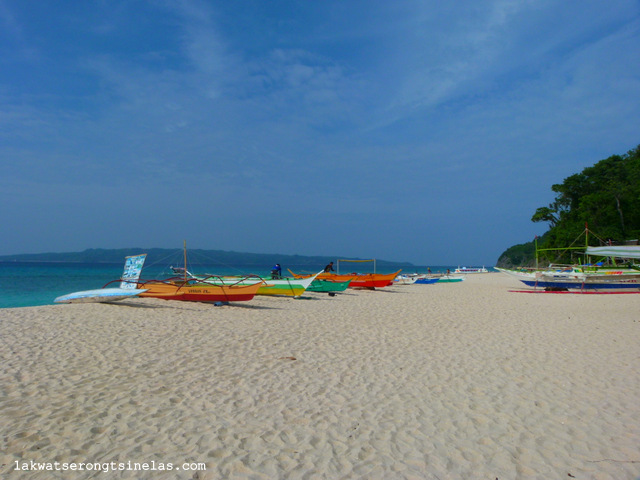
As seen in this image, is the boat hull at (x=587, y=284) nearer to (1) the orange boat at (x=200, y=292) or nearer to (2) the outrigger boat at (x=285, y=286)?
(2) the outrigger boat at (x=285, y=286)

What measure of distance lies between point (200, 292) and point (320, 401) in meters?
9.77

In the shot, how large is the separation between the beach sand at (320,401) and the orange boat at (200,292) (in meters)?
3.99

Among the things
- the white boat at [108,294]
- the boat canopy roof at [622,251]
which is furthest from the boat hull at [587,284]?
the white boat at [108,294]

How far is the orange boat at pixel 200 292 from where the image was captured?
526 inches

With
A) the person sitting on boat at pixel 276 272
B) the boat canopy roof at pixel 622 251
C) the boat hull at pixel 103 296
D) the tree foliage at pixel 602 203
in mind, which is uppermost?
the tree foliage at pixel 602 203

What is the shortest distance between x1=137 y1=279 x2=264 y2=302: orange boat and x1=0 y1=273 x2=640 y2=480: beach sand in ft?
13.1

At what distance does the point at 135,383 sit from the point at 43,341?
12.0 feet

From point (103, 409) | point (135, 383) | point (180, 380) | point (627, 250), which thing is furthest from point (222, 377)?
point (627, 250)

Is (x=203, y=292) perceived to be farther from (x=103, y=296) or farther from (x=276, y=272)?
(x=276, y=272)

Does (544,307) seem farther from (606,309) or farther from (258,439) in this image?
(258,439)

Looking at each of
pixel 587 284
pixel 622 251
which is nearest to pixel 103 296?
pixel 622 251

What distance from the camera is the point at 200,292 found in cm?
1366

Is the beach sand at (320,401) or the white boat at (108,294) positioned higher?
the white boat at (108,294)

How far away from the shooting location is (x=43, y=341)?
25.0 feet
